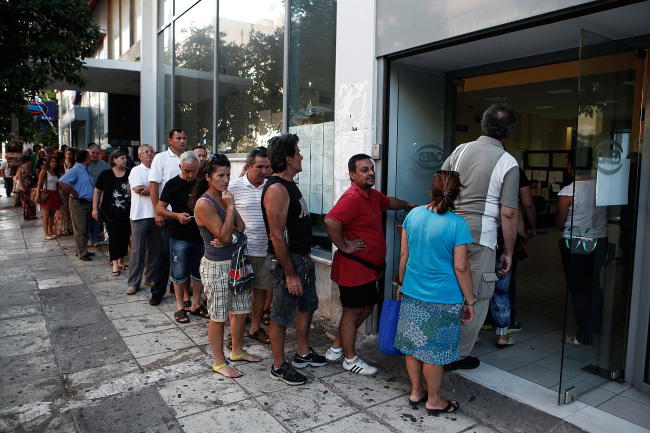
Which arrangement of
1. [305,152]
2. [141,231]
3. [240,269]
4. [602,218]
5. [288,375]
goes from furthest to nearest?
[141,231], [305,152], [240,269], [288,375], [602,218]

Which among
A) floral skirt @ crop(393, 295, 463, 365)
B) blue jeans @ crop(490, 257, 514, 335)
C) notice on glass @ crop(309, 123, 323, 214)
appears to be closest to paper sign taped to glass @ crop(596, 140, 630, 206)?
blue jeans @ crop(490, 257, 514, 335)

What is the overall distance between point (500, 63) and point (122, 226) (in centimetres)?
554

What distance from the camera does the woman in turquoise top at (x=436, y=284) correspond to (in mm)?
3109

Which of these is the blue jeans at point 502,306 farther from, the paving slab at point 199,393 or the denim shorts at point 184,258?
the denim shorts at point 184,258

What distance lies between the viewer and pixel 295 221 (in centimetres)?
370

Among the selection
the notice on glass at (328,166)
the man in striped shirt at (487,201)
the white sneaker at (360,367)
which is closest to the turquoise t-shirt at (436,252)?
the man in striped shirt at (487,201)

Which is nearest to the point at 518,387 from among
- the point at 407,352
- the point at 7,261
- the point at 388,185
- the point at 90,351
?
the point at 407,352

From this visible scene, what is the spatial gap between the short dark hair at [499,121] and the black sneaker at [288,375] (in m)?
Answer: 2.34

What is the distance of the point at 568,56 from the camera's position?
424cm

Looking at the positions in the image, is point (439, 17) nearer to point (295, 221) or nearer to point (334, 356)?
point (295, 221)

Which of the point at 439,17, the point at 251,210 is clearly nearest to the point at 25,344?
the point at 251,210

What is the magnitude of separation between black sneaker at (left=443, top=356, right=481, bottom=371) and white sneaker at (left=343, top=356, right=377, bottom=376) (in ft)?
1.96

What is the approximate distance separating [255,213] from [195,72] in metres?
5.64

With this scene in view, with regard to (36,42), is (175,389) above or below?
below
